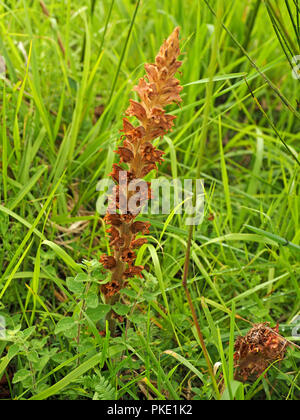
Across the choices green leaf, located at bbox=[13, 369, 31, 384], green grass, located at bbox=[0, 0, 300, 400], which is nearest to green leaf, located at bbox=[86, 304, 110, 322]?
green grass, located at bbox=[0, 0, 300, 400]

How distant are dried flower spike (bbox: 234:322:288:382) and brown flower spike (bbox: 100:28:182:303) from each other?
0.40 m

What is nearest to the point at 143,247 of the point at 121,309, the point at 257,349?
the point at 121,309

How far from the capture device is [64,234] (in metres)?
1.92

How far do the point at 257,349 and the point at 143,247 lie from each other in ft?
1.77

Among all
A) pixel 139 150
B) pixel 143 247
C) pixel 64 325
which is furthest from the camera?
pixel 143 247

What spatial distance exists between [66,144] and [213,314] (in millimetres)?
960

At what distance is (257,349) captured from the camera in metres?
1.36

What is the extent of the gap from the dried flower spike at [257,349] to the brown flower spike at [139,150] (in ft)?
1.31

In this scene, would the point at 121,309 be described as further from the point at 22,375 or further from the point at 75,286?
the point at 22,375

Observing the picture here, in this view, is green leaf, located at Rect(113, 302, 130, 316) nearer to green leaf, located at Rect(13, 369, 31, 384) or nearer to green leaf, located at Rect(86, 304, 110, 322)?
green leaf, located at Rect(86, 304, 110, 322)

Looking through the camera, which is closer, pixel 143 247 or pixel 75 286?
pixel 75 286

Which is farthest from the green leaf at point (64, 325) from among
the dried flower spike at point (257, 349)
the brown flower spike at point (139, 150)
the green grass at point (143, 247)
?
the dried flower spike at point (257, 349)

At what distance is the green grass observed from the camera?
4.83 ft

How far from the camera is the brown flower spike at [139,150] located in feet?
3.94
